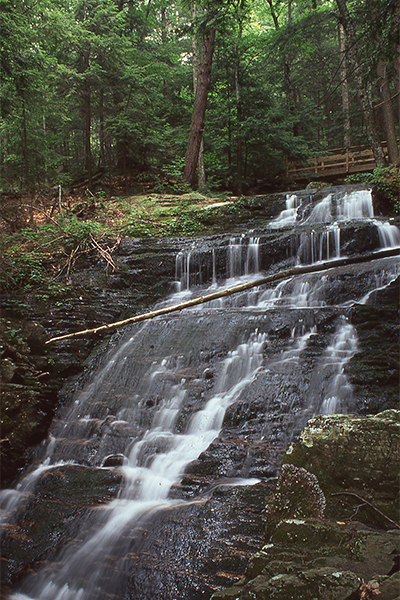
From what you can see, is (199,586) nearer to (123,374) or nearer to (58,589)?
(58,589)

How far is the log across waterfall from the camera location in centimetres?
344

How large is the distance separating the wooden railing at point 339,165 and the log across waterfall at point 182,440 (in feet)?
43.1

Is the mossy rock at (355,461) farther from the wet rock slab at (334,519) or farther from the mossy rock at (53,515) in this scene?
the mossy rock at (53,515)

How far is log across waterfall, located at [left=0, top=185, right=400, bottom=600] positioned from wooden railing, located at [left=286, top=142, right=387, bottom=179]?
13.1 meters

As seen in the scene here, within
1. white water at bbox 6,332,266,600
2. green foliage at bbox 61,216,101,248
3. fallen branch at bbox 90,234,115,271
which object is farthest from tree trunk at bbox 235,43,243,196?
white water at bbox 6,332,266,600

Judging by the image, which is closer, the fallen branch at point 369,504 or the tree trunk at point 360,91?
the fallen branch at point 369,504

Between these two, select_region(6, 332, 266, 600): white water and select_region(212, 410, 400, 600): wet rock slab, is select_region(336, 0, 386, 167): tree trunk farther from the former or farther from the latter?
select_region(212, 410, 400, 600): wet rock slab

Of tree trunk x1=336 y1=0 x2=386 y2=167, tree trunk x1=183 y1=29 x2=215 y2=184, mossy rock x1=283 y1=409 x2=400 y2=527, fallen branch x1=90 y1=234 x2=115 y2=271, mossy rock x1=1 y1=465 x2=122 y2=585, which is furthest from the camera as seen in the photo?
tree trunk x1=183 y1=29 x2=215 y2=184

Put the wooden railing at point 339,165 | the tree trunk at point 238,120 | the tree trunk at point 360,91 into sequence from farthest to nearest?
the wooden railing at point 339,165 < the tree trunk at point 238,120 < the tree trunk at point 360,91

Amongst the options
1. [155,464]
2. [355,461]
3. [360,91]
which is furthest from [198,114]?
[355,461]

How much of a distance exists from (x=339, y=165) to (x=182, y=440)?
1868 cm

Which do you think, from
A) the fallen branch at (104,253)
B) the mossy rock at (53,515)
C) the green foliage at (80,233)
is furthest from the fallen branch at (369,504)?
the green foliage at (80,233)

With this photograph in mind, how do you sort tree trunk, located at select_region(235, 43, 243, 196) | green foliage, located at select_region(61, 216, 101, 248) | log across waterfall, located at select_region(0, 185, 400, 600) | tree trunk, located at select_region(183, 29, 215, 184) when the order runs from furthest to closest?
tree trunk, located at select_region(235, 43, 243, 196), tree trunk, located at select_region(183, 29, 215, 184), green foliage, located at select_region(61, 216, 101, 248), log across waterfall, located at select_region(0, 185, 400, 600)

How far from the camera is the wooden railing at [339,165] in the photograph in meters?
19.1
